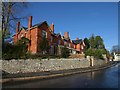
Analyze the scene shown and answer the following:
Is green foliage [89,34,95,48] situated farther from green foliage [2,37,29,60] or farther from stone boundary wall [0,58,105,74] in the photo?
green foliage [2,37,29,60]

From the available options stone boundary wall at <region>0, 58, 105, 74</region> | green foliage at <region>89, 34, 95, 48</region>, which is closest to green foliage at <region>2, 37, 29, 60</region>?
stone boundary wall at <region>0, 58, 105, 74</region>

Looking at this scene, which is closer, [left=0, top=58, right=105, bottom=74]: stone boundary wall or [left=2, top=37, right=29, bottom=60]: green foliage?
[left=0, top=58, right=105, bottom=74]: stone boundary wall

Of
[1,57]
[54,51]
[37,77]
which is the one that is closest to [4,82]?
[37,77]

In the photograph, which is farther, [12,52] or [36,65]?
[36,65]

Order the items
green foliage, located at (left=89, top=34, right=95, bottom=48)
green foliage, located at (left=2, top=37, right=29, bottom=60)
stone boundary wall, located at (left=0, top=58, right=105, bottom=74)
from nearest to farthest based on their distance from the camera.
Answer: stone boundary wall, located at (left=0, top=58, right=105, bottom=74)
green foliage, located at (left=2, top=37, right=29, bottom=60)
green foliage, located at (left=89, top=34, right=95, bottom=48)

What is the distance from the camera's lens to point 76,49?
6850cm

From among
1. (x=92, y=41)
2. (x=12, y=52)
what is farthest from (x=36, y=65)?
(x=92, y=41)

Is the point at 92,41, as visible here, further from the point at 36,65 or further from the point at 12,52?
the point at 12,52

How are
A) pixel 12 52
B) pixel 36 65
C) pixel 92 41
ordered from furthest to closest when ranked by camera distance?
pixel 92 41 → pixel 36 65 → pixel 12 52

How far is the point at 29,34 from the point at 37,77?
83.6 ft

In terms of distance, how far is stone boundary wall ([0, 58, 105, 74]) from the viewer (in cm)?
1927

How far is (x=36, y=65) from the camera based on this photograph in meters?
22.5

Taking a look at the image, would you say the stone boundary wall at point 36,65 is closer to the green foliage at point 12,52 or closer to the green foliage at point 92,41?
the green foliage at point 12,52

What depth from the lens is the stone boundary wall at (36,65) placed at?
63.2ft
